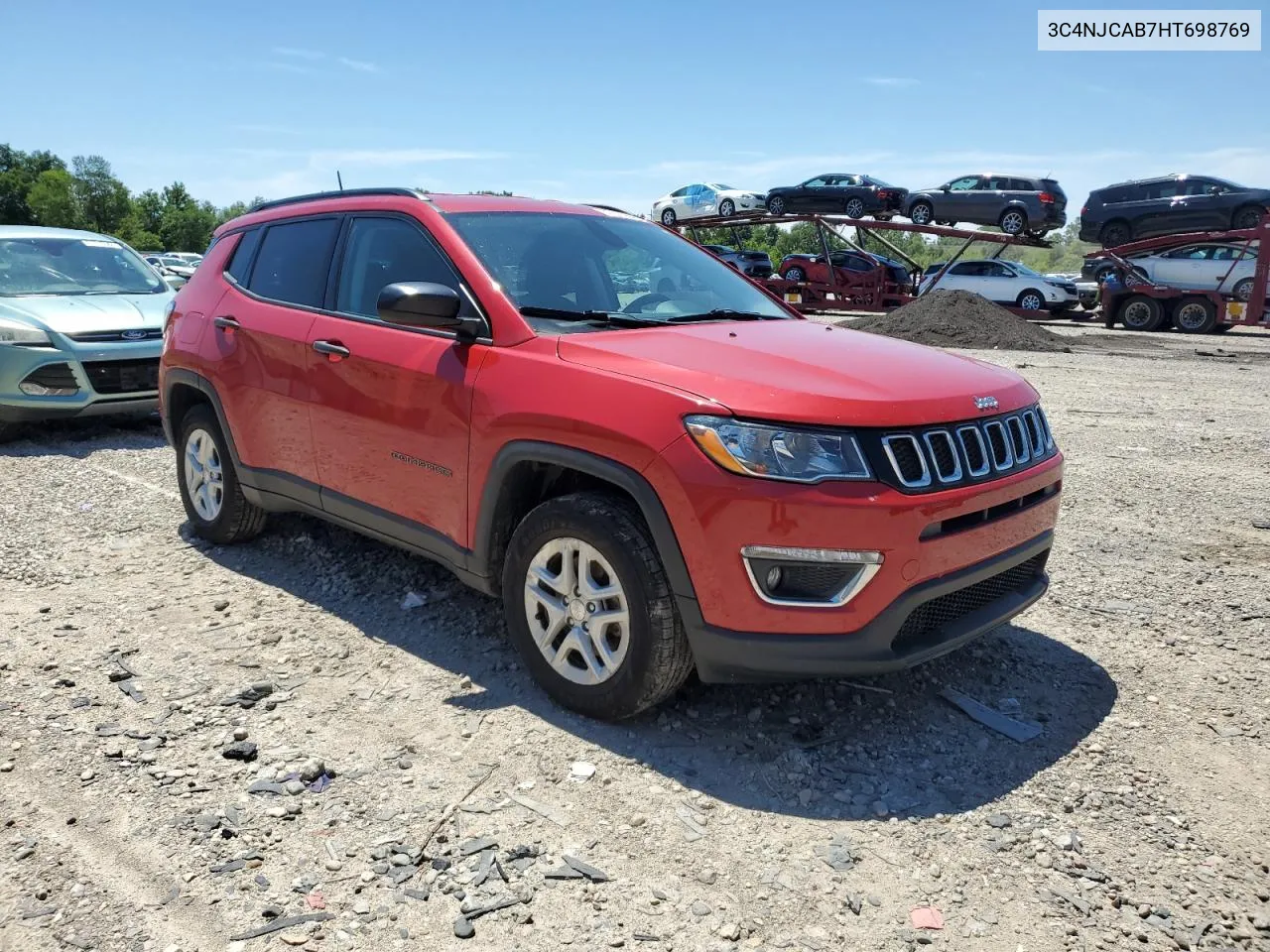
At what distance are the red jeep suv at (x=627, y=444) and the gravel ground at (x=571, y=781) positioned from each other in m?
0.41

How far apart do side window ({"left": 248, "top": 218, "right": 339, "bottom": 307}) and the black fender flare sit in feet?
5.06

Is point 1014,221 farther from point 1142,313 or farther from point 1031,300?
point 1142,313

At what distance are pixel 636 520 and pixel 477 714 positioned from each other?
0.97 meters

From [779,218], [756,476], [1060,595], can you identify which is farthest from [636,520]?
[779,218]

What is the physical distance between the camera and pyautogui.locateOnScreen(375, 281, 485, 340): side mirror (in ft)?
11.3

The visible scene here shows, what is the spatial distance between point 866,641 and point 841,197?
25267 millimetres

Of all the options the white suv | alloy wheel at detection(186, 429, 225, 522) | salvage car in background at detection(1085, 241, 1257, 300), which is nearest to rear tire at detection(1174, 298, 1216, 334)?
salvage car in background at detection(1085, 241, 1257, 300)

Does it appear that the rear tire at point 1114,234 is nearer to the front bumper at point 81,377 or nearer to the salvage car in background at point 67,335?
the salvage car in background at point 67,335

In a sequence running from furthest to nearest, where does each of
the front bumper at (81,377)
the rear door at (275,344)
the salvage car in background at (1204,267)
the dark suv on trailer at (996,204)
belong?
the dark suv on trailer at (996,204)
the salvage car in background at (1204,267)
the front bumper at (81,377)
the rear door at (275,344)

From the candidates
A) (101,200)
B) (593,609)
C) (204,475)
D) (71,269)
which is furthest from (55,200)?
(593,609)

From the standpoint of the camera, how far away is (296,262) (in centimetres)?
461

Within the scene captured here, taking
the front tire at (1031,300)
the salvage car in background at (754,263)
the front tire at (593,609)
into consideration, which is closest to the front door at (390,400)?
the front tire at (593,609)

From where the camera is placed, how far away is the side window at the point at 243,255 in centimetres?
496

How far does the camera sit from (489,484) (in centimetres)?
345
